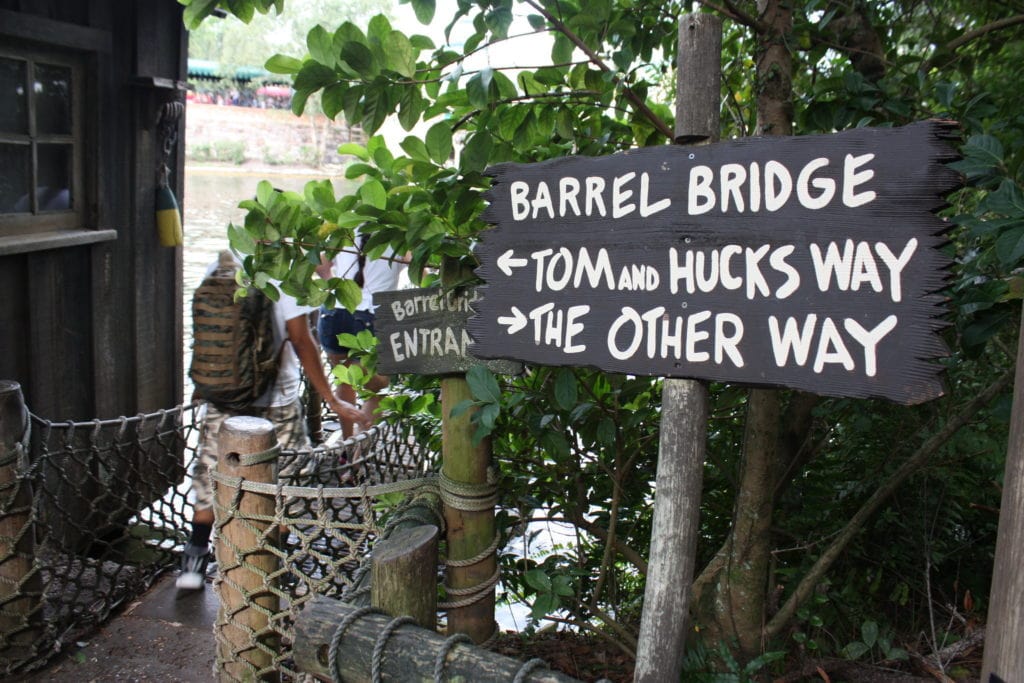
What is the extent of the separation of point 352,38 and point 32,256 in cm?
267

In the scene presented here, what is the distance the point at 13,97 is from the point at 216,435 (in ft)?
6.30

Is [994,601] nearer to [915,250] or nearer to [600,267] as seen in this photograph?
[915,250]

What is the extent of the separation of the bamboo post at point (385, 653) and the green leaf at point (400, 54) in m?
1.30

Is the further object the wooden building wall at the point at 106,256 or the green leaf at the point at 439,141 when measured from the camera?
the wooden building wall at the point at 106,256

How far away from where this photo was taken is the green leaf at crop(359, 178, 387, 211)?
7.13 feet

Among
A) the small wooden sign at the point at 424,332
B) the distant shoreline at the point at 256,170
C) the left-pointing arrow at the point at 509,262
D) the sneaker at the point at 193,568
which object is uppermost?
the distant shoreline at the point at 256,170

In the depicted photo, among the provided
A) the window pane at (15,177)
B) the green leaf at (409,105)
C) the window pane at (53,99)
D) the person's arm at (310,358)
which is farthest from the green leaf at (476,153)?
the window pane at (53,99)

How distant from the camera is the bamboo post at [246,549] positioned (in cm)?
256

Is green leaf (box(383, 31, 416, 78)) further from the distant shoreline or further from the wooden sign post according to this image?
the distant shoreline

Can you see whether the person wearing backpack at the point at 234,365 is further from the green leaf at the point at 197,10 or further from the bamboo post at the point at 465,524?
the green leaf at the point at 197,10

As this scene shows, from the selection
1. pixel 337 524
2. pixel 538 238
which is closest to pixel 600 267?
pixel 538 238

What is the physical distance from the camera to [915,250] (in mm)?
1285

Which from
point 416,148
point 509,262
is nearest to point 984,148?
point 509,262

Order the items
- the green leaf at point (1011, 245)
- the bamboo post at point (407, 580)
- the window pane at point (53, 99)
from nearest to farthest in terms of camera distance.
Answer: the green leaf at point (1011, 245), the bamboo post at point (407, 580), the window pane at point (53, 99)
